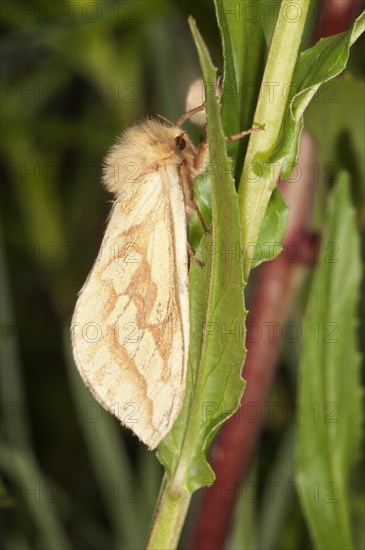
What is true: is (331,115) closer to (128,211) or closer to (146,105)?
(128,211)

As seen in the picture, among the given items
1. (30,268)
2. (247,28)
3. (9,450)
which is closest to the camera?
(247,28)

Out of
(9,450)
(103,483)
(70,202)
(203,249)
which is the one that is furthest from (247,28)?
(70,202)

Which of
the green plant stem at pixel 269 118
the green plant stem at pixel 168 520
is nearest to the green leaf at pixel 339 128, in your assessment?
the green plant stem at pixel 269 118

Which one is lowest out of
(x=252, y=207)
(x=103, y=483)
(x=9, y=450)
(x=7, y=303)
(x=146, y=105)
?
(x=103, y=483)

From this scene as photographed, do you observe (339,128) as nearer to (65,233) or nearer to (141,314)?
(141,314)

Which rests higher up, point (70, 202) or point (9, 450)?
point (70, 202)

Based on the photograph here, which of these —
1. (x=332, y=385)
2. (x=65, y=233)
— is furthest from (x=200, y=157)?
(x=65, y=233)
